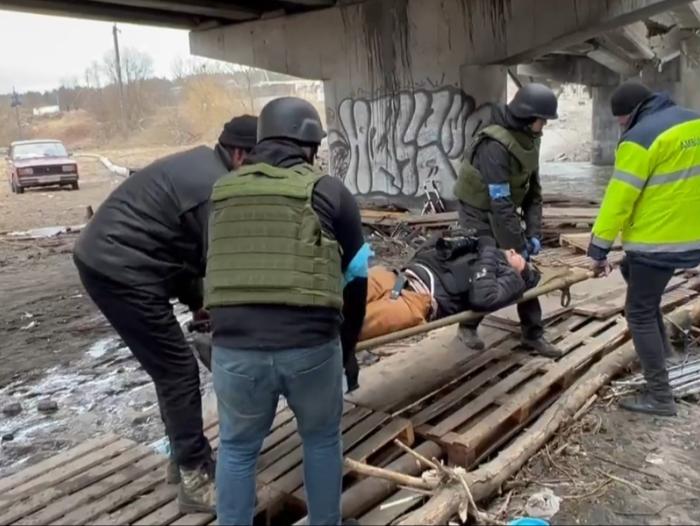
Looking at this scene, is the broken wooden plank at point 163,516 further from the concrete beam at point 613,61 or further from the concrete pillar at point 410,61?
the concrete beam at point 613,61

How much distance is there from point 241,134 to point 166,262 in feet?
2.18

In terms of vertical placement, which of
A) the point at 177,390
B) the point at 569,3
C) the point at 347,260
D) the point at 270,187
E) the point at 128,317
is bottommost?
the point at 177,390

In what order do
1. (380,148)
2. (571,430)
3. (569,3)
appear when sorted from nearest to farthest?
(571,430) → (569,3) → (380,148)

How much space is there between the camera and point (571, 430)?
4320mm

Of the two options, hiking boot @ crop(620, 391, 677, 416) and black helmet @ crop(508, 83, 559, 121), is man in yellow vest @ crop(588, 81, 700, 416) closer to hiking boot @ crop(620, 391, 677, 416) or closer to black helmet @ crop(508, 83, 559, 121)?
hiking boot @ crop(620, 391, 677, 416)

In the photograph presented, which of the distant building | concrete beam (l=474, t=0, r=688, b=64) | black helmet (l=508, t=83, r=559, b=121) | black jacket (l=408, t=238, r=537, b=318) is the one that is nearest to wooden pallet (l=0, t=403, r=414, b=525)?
black jacket (l=408, t=238, r=537, b=318)

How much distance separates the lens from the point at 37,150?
2311 cm

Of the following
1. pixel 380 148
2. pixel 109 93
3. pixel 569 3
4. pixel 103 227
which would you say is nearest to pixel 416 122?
pixel 380 148

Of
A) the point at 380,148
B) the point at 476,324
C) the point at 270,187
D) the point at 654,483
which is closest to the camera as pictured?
the point at 270,187

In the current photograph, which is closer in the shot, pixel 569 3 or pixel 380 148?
pixel 569 3

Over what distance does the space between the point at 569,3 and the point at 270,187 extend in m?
10.4

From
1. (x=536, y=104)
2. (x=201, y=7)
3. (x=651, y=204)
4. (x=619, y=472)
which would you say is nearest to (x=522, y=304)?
(x=651, y=204)

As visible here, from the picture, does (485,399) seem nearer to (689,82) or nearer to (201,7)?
(201,7)

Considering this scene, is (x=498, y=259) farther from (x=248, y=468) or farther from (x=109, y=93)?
(x=109, y=93)
